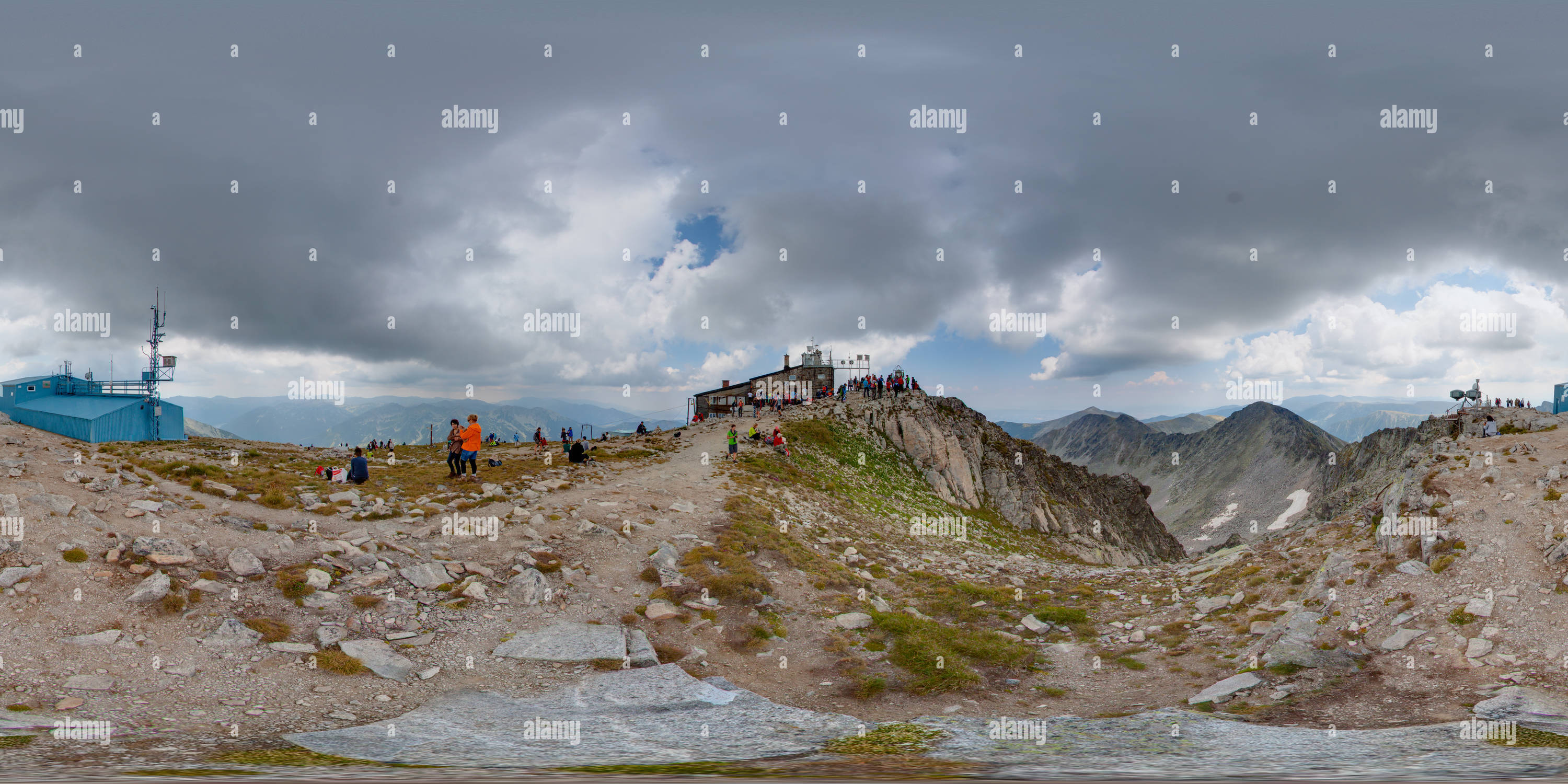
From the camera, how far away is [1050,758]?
10938mm

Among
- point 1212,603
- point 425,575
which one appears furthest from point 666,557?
point 1212,603

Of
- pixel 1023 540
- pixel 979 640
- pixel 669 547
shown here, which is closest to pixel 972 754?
pixel 979 640

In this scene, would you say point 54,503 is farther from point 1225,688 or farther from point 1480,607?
point 1480,607

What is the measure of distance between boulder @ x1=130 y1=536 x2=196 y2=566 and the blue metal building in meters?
51.0

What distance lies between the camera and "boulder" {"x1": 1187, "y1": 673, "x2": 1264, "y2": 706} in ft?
48.1

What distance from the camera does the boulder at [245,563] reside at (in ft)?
55.4

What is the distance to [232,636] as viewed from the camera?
47.4ft

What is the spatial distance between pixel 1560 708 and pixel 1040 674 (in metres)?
9.34

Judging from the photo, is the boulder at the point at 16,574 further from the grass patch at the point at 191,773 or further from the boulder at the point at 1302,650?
the boulder at the point at 1302,650

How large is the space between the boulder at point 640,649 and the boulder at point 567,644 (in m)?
0.16

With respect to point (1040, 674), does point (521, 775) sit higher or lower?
higher

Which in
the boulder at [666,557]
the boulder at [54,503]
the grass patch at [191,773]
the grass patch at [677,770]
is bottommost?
the grass patch at [677,770]

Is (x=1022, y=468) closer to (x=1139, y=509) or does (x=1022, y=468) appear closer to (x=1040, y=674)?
(x=1139, y=509)

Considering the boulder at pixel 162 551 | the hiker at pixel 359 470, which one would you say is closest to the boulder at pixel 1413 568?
the boulder at pixel 162 551
